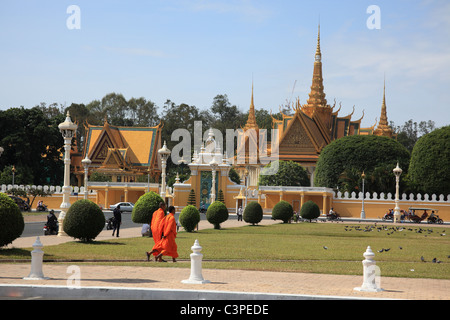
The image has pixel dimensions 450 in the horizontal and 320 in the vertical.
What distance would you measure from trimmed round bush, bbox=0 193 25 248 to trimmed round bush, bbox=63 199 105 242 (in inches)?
177

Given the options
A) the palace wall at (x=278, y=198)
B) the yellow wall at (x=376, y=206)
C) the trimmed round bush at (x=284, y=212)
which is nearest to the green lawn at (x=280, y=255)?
the trimmed round bush at (x=284, y=212)

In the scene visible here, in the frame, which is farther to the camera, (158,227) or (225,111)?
(225,111)

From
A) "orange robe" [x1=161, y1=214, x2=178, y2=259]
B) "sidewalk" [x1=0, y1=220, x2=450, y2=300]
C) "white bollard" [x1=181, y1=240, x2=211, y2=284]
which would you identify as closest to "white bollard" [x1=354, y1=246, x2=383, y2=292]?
"sidewalk" [x1=0, y1=220, x2=450, y2=300]

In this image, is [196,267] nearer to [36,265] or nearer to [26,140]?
[36,265]

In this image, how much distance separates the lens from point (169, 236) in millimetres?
14625

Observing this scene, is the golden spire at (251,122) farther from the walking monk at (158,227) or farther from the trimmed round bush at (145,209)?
the walking monk at (158,227)

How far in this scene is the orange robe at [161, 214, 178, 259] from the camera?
1447 cm

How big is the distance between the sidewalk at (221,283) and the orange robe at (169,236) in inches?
20.2

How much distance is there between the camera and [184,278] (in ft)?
39.4

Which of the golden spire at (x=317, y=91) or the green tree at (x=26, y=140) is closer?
the green tree at (x=26, y=140)

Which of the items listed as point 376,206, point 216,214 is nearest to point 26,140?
point 376,206

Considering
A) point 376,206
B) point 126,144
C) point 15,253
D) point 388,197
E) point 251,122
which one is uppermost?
point 251,122

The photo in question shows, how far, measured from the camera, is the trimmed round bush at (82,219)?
20.2 metres

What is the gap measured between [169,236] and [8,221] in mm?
4034
